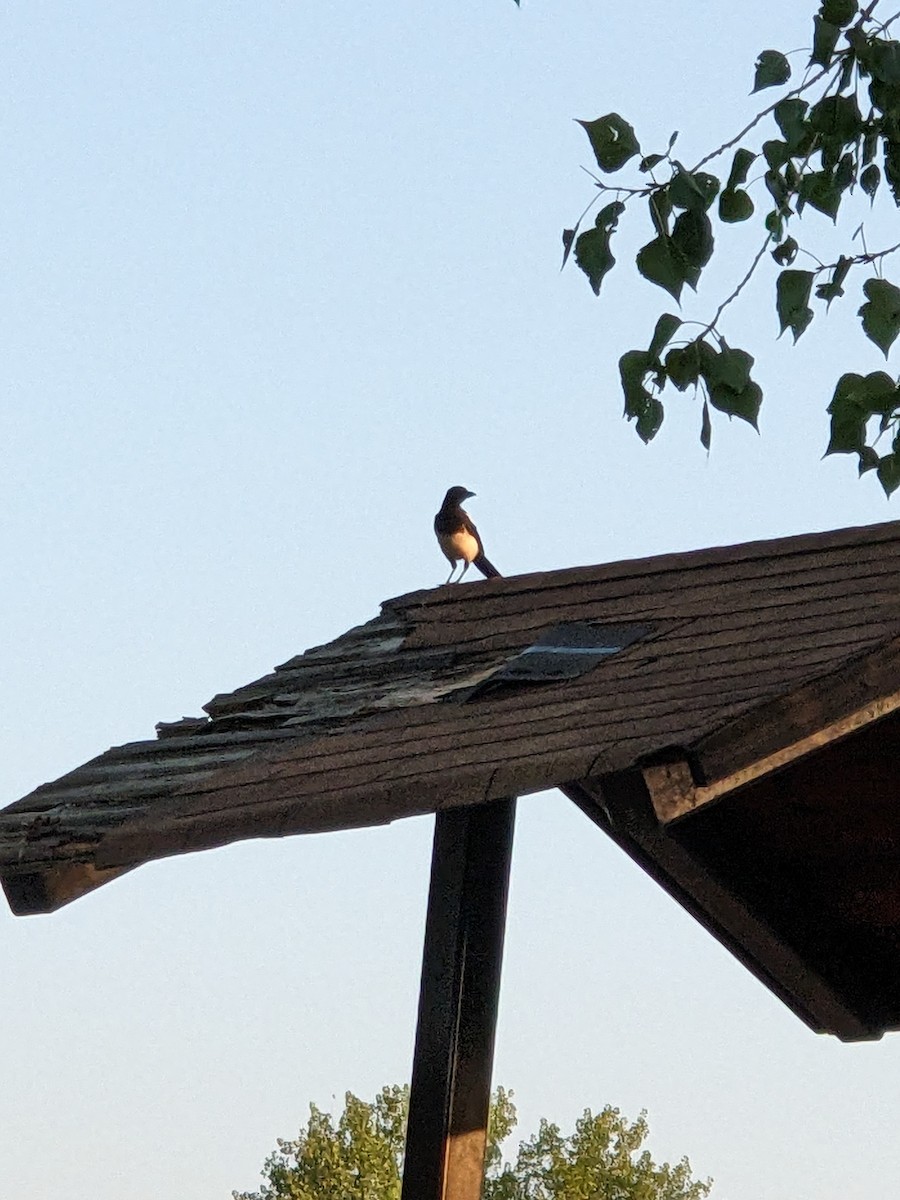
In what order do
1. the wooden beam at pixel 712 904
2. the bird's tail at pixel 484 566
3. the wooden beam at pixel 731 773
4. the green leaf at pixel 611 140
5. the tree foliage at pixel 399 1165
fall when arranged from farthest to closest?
the tree foliage at pixel 399 1165 < the bird's tail at pixel 484 566 < the green leaf at pixel 611 140 < the wooden beam at pixel 712 904 < the wooden beam at pixel 731 773

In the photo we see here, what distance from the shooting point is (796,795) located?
4.97 meters

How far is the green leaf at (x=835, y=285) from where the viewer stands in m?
5.83

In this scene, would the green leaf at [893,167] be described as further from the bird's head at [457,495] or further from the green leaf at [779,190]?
the bird's head at [457,495]

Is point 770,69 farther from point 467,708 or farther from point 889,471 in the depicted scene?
point 467,708

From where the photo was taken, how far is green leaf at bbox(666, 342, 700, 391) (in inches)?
225

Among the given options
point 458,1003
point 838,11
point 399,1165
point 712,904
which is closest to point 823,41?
point 838,11

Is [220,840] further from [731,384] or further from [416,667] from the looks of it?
[731,384]

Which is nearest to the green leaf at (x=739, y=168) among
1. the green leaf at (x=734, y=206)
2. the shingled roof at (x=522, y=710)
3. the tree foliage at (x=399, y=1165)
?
the green leaf at (x=734, y=206)

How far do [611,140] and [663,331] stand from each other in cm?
60

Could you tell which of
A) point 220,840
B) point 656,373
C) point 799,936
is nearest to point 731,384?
point 656,373

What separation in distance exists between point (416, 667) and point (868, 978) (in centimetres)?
180

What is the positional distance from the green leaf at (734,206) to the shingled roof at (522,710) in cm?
111

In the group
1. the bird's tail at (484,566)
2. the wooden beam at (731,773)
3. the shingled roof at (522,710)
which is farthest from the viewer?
the bird's tail at (484,566)

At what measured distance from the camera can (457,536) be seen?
13.7 m
